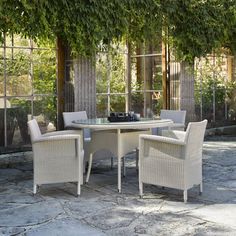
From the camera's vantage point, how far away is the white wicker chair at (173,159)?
3633 millimetres

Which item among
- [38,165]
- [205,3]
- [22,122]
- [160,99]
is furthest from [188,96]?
[38,165]

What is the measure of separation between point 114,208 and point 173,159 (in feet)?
2.23

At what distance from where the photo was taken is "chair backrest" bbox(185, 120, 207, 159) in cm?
362

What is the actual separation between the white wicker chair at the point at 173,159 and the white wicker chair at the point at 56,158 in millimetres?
625

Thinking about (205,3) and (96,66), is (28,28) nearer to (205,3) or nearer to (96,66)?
(96,66)

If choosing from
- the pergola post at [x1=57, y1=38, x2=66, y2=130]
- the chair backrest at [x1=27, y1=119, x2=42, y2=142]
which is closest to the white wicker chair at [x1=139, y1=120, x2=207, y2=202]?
the chair backrest at [x1=27, y1=119, x2=42, y2=142]

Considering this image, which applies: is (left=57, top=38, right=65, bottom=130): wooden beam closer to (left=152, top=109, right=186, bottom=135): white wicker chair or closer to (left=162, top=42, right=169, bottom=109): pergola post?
(left=152, top=109, right=186, bottom=135): white wicker chair

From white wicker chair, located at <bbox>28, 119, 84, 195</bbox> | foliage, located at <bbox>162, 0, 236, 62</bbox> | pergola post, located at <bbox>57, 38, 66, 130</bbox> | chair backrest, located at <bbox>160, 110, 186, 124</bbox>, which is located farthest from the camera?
foliage, located at <bbox>162, 0, 236, 62</bbox>

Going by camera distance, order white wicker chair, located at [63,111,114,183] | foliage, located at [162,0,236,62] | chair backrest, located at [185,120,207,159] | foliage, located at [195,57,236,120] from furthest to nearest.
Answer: foliage, located at [195,57,236,120], foliage, located at [162,0,236,62], white wicker chair, located at [63,111,114,183], chair backrest, located at [185,120,207,159]

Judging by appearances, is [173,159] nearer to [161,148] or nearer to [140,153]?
[161,148]

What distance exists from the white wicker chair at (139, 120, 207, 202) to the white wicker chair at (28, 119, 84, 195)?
625mm

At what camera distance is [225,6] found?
780cm

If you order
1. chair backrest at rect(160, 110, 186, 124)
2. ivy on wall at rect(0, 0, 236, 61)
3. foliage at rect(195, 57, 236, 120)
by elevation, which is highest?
ivy on wall at rect(0, 0, 236, 61)

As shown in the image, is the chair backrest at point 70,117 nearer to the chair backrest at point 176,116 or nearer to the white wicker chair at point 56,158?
the white wicker chair at point 56,158
